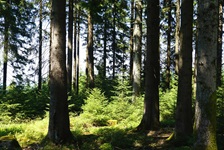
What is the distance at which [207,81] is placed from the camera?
5.17 m

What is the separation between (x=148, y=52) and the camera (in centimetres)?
1094

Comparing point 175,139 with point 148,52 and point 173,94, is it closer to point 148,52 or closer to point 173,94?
point 148,52

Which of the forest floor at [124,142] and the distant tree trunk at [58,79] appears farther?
the distant tree trunk at [58,79]

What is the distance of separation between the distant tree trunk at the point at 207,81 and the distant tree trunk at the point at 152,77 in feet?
17.9

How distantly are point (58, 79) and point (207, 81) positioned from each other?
196 inches

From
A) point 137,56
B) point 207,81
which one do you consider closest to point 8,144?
point 207,81

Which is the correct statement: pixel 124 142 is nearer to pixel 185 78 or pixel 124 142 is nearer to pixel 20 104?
pixel 185 78

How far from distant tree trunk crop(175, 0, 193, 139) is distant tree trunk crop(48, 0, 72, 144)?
363 centimetres

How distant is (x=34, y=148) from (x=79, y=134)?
7.35 ft

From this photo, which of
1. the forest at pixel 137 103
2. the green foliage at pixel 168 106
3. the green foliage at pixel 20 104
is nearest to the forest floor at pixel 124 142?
the forest at pixel 137 103

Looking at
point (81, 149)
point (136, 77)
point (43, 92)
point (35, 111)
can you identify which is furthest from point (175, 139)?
point (43, 92)

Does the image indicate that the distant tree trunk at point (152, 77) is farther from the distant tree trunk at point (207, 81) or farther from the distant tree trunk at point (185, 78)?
the distant tree trunk at point (207, 81)

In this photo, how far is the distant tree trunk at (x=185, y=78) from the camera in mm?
8219

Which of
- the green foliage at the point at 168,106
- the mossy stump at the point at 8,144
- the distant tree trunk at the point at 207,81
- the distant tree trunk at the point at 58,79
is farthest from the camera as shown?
the green foliage at the point at 168,106
